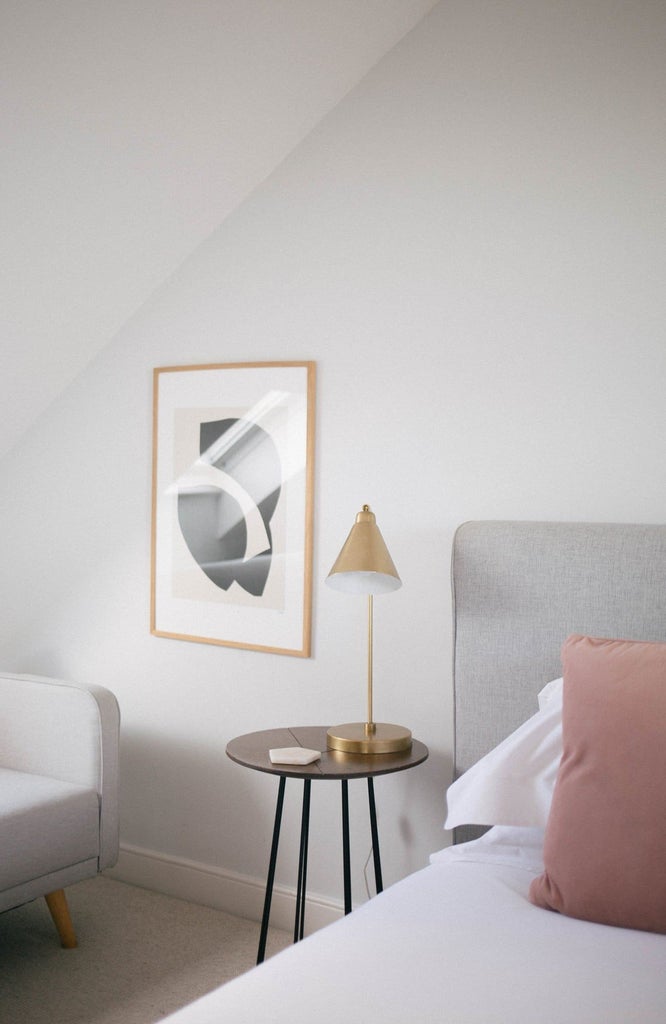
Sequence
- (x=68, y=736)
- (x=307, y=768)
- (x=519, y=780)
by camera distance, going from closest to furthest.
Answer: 1. (x=519, y=780)
2. (x=307, y=768)
3. (x=68, y=736)

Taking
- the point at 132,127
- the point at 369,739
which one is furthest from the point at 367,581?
the point at 132,127

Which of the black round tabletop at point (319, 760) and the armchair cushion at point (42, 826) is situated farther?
the armchair cushion at point (42, 826)

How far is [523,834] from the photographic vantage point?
76.8 inches

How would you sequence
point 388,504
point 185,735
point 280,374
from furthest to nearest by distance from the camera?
1. point 185,735
2. point 280,374
3. point 388,504

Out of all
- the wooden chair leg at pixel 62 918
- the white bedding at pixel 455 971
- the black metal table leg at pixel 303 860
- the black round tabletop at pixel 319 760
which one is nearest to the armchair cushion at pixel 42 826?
the wooden chair leg at pixel 62 918

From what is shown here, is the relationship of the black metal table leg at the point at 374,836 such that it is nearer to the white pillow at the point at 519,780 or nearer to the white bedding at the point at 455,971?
the white pillow at the point at 519,780

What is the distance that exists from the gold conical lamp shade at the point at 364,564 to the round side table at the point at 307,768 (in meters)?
0.42

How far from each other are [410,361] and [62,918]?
187 centimetres

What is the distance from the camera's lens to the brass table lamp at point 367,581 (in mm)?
2357

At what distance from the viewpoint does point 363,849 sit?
272 cm

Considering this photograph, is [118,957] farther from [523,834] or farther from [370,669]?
[523,834]

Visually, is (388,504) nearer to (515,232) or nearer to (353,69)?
(515,232)

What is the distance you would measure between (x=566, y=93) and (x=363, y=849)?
2123 mm

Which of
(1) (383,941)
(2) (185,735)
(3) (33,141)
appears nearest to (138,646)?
(2) (185,735)
